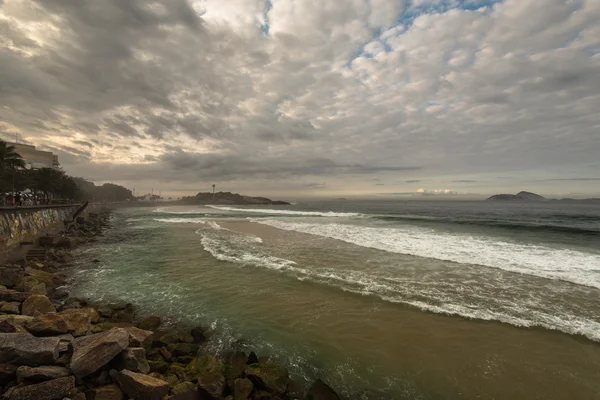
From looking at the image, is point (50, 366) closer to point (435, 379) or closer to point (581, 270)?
point (435, 379)

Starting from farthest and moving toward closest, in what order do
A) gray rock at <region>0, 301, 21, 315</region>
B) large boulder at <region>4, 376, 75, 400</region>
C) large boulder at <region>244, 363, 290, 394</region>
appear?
gray rock at <region>0, 301, 21, 315</region> < large boulder at <region>244, 363, 290, 394</region> < large boulder at <region>4, 376, 75, 400</region>

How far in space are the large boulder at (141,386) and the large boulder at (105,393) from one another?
0.29 ft

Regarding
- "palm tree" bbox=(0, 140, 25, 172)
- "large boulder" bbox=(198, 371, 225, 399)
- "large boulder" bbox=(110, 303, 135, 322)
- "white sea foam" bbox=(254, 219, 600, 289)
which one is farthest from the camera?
"palm tree" bbox=(0, 140, 25, 172)

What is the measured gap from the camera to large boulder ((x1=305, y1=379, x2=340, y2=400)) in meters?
4.91

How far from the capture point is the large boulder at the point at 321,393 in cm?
491

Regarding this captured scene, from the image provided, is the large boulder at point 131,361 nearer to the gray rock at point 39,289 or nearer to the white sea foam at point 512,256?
the gray rock at point 39,289

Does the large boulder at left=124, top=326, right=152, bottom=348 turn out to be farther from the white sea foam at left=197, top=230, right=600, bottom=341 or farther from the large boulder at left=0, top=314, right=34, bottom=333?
the white sea foam at left=197, top=230, right=600, bottom=341

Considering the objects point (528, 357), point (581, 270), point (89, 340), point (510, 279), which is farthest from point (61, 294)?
point (581, 270)

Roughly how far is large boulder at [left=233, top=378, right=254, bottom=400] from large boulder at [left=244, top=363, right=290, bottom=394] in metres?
0.16

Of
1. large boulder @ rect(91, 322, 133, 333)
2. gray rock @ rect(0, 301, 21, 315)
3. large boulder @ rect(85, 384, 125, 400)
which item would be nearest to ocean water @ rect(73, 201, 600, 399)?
large boulder @ rect(91, 322, 133, 333)

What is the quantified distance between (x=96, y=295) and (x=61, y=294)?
131 centimetres

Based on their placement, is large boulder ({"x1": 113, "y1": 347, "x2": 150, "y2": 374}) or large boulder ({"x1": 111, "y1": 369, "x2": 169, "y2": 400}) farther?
large boulder ({"x1": 113, "y1": 347, "x2": 150, "y2": 374})

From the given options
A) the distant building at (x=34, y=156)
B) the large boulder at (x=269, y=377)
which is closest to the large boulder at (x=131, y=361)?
the large boulder at (x=269, y=377)

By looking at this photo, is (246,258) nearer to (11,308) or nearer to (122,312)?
(122,312)
